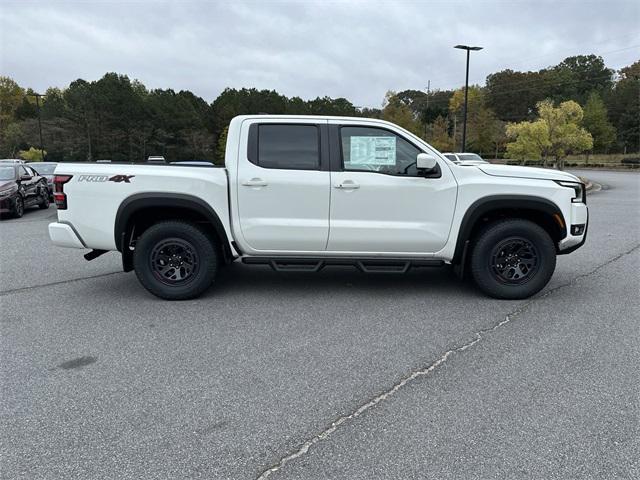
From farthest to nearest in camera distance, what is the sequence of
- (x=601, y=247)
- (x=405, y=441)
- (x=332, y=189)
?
(x=601, y=247) < (x=332, y=189) < (x=405, y=441)

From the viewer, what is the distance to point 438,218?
4961mm

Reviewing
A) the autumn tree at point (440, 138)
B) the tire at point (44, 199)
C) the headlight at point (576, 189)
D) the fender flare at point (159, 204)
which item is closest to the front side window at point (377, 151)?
the fender flare at point (159, 204)

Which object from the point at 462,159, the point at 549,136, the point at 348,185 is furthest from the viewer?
the point at 549,136

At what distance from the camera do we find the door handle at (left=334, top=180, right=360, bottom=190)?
487 cm

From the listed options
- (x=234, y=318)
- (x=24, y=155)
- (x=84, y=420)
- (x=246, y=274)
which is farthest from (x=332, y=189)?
(x=24, y=155)

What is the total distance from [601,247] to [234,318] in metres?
7.04

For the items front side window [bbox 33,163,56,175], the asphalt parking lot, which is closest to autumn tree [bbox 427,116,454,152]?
Answer: front side window [bbox 33,163,56,175]

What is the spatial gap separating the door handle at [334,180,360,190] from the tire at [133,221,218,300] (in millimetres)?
1539

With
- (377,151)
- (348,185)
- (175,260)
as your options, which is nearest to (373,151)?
(377,151)

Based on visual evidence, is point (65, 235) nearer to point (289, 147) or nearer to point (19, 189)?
point (289, 147)

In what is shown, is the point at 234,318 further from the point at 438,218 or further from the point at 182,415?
the point at 438,218

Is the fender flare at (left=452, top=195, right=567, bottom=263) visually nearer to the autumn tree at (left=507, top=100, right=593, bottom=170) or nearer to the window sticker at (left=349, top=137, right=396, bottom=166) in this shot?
the window sticker at (left=349, top=137, right=396, bottom=166)

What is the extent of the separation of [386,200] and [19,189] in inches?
479

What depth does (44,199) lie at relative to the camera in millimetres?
14945
